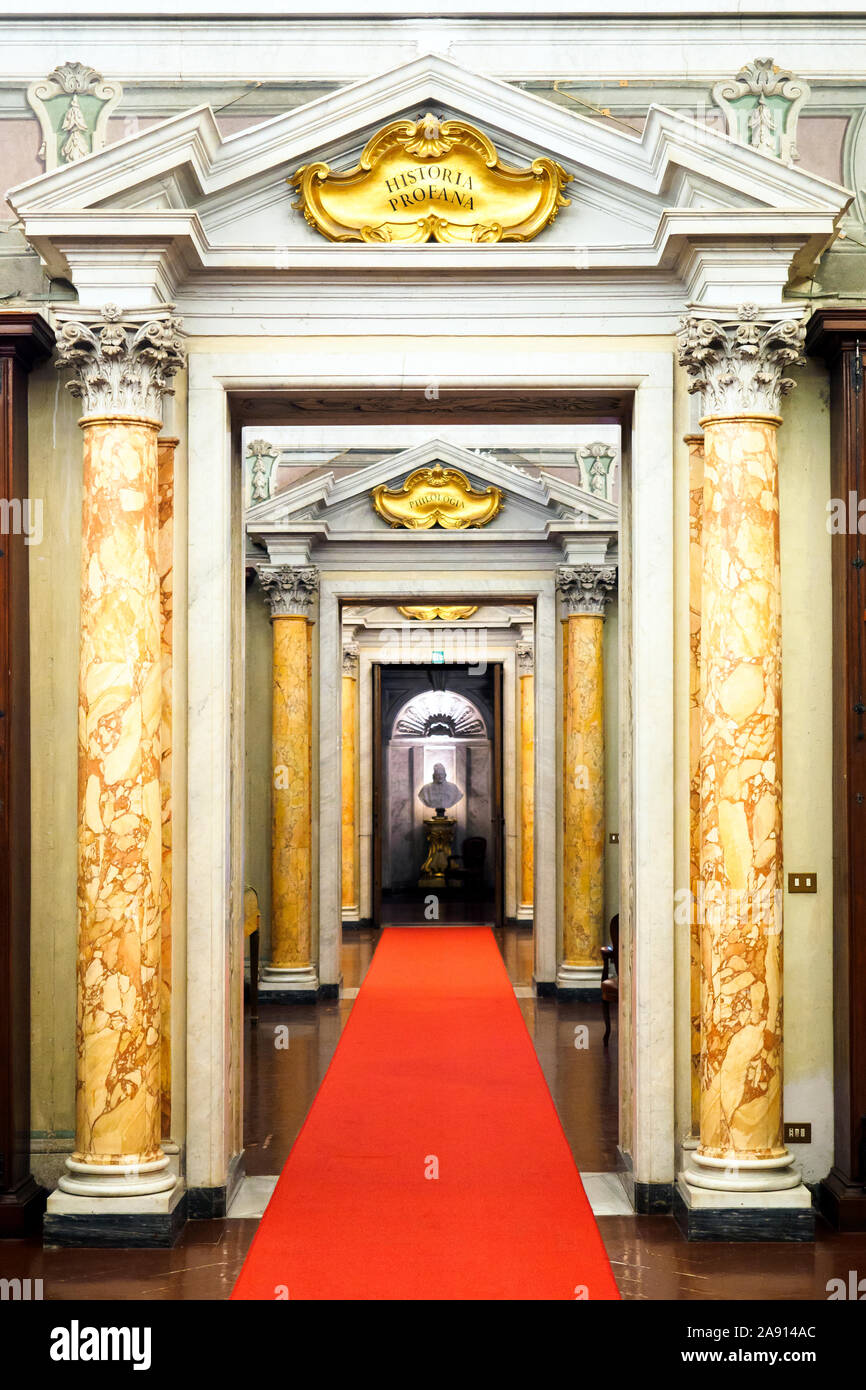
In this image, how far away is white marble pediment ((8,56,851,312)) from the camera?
5488 millimetres

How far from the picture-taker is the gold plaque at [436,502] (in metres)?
12.0

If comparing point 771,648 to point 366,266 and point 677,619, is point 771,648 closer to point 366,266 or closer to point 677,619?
point 677,619

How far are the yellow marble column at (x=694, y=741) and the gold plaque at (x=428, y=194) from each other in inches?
48.4

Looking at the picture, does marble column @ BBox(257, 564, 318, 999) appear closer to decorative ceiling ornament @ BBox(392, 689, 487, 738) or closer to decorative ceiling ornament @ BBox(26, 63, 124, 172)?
decorative ceiling ornament @ BBox(26, 63, 124, 172)

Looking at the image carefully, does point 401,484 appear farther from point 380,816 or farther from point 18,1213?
point 18,1213

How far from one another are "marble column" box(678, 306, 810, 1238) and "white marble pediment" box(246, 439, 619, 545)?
5700 millimetres

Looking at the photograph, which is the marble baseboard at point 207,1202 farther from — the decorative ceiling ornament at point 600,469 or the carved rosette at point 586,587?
the decorative ceiling ornament at point 600,469

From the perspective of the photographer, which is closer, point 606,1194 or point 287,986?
point 606,1194

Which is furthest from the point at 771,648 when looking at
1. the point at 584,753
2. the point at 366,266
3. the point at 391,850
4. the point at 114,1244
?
the point at 391,850

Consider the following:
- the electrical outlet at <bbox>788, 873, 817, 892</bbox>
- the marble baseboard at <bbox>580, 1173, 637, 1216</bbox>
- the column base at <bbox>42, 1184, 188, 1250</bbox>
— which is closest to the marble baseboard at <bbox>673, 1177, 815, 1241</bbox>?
the marble baseboard at <bbox>580, 1173, 637, 1216</bbox>

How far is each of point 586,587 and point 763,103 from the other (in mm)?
5984

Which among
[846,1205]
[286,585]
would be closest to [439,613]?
[286,585]

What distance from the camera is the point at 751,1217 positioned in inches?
217

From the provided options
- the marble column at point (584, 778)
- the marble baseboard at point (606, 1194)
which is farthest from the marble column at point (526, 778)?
the marble baseboard at point (606, 1194)
